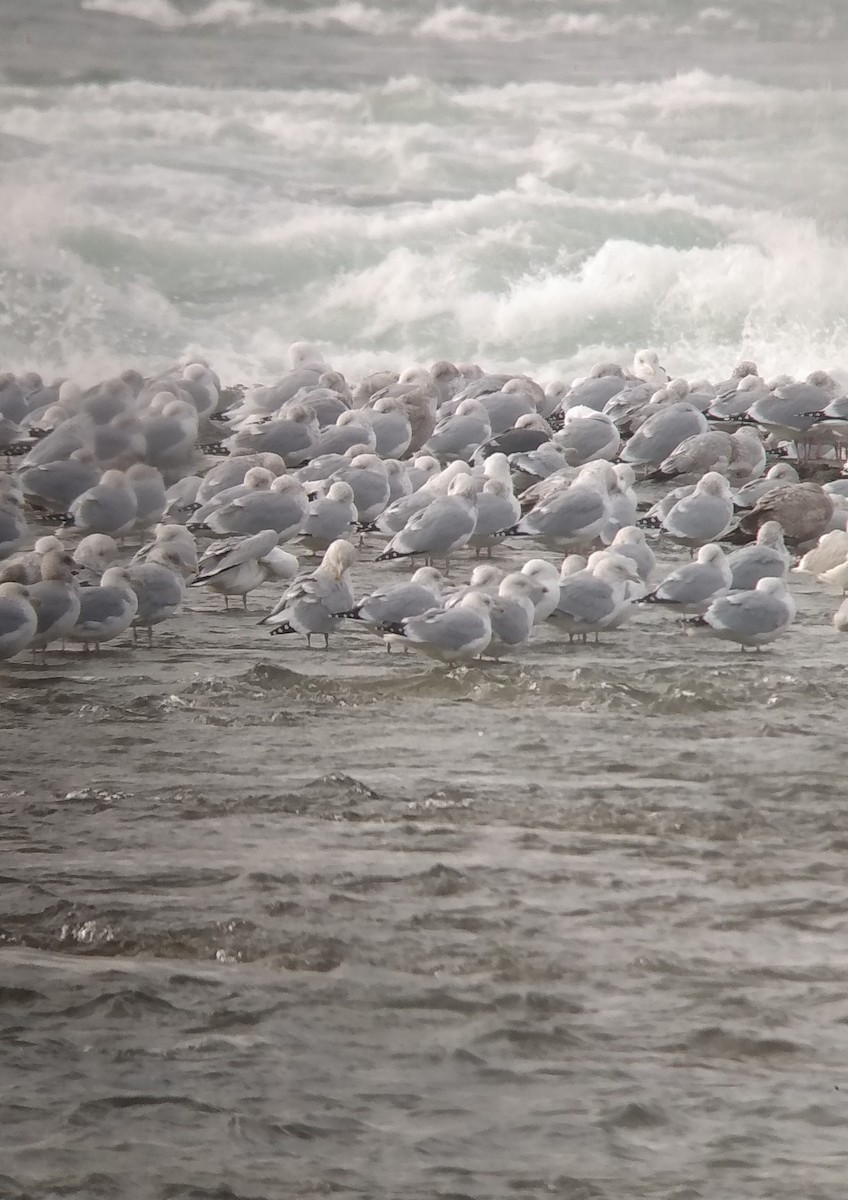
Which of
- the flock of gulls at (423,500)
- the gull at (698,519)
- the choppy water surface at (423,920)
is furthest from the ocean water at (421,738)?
the gull at (698,519)

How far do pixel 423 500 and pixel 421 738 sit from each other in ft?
5.07

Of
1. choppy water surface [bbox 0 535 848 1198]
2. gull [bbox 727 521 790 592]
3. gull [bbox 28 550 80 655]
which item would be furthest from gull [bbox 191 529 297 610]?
gull [bbox 727 521 790 592]

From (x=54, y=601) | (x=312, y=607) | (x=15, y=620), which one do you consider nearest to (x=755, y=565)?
(x=312, y=607)

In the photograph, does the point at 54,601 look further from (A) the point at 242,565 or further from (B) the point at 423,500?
(B) the point at 423,500

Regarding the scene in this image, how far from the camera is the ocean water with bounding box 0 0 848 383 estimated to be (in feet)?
15.3

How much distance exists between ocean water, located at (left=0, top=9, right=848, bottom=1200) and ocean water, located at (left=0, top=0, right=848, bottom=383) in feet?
0.04

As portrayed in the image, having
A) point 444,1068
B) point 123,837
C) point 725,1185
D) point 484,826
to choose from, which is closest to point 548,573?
point 484,826

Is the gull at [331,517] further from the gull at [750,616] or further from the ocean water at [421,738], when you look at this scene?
the gull at [750,616]

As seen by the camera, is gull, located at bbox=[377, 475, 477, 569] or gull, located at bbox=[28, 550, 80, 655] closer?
gull, located at bbox=[28, 550, 80, 655]

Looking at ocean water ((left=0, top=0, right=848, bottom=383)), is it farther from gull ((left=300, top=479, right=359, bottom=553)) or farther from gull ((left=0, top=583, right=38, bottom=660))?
gull ((left=0, top=583, right=38, bottom=660))

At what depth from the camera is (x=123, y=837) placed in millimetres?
3396

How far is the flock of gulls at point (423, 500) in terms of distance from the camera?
425 centimetres

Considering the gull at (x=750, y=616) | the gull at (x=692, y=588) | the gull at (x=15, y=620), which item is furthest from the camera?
the gull at (x=692, y=588)

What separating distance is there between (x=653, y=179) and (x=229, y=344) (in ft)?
4.68
